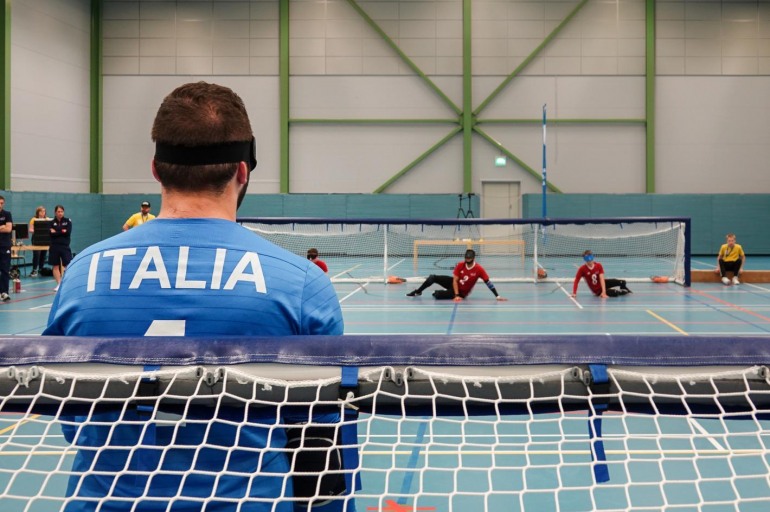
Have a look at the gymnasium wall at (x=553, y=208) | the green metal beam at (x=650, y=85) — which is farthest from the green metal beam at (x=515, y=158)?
the green metal beam at (x=650, y=85)

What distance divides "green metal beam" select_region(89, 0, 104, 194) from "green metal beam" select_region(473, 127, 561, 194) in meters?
14.8

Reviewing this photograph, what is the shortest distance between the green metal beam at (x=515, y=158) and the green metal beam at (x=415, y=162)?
91 centimetres

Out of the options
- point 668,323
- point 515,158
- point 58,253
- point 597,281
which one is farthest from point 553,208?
point 58,253

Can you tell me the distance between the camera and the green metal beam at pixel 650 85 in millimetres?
28672

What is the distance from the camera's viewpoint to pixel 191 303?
1753 mm

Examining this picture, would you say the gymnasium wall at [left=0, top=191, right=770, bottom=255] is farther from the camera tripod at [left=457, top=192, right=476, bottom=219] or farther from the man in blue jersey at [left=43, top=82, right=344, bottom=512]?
the man in blue jersey at [left=43, top=82, right=344, bottom=512]

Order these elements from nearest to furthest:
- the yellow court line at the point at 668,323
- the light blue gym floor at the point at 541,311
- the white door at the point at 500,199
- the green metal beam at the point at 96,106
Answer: the yellow court line at the point at 668,323
the light blue gym floor at the point at 541,311
the green metal beam at the point at 96,106
the white door at the point at 500,199

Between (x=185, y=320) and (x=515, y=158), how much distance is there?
2815 cm

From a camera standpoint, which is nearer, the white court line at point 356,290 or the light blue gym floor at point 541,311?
the light blue gym floor at point 541,311

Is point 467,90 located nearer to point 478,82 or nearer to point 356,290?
point 478,82

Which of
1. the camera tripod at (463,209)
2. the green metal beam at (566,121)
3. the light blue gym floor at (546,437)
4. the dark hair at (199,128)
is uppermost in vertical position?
the green metal beam at (566,121)

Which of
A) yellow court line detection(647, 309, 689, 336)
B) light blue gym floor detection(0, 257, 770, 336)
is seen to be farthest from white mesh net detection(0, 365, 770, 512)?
yellow court line detection(647, 309, 689, 336)

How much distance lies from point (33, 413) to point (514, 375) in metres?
1.14

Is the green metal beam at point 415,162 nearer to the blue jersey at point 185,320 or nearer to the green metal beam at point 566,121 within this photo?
the green metal beam at point 566,121
